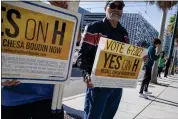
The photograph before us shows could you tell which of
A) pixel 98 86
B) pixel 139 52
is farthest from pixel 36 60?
pixel 139 52

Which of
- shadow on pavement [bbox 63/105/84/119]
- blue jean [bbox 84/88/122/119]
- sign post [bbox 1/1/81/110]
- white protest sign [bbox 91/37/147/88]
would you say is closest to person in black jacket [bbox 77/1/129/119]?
blue jean [bbox 84/88/122/119]

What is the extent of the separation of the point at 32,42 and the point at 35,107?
0.71 m

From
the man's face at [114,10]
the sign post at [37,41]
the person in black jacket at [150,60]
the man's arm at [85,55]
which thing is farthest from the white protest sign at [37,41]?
the person in black jacket at [150,60]

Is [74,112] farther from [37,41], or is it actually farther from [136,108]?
[37,41]

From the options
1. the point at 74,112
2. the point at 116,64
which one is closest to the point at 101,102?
the point at 116,64

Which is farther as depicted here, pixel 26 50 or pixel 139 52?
pixel 139 52

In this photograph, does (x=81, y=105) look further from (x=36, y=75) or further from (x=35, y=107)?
(x=36, y=75)

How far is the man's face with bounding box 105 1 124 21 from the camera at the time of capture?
3.25 m

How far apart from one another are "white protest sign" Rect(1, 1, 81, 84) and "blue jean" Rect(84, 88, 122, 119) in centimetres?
118

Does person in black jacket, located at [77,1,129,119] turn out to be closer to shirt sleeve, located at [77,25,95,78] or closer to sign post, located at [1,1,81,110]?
shirt sleeve, located at [77,25,95,78]

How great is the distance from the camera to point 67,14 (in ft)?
6.50

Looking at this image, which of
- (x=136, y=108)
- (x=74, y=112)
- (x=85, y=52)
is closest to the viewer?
(x=85, y=52)

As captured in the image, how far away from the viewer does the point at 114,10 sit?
3270 millimetres

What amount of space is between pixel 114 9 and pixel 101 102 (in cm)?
94
